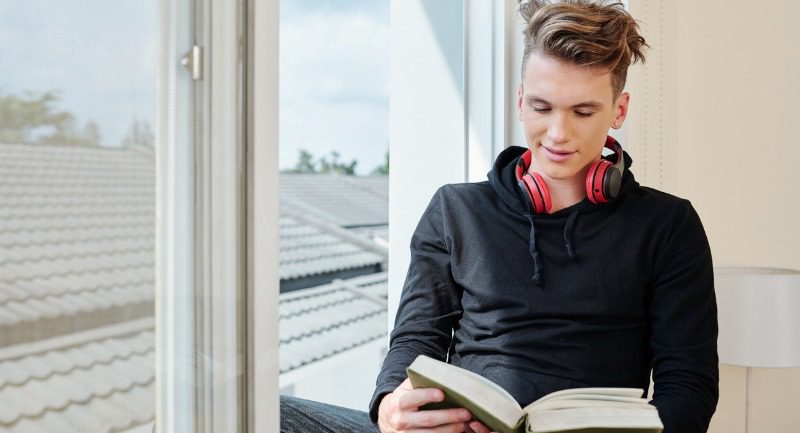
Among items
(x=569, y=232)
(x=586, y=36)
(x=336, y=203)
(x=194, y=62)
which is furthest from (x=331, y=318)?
(x=194, y=62)

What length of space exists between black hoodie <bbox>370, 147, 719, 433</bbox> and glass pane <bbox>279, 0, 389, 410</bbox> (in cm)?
207

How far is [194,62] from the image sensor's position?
1.18m

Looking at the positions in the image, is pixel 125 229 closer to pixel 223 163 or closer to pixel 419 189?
pixel 223 163

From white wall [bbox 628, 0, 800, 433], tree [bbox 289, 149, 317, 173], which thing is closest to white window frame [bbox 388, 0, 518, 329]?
white wall [bbox 628, 0, 800, 433]

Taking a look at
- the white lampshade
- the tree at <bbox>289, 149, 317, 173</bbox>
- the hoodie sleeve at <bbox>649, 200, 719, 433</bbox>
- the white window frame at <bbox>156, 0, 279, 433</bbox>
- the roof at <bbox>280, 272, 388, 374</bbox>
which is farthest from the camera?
the roof at <bbox>280, 272, 388, 374</bbox>

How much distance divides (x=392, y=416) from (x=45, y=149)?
0.68 m

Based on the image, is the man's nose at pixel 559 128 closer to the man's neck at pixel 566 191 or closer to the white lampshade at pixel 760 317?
the man's neck at pixel 566 191

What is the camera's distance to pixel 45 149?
36.4 inches

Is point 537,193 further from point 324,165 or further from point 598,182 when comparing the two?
point 324,165

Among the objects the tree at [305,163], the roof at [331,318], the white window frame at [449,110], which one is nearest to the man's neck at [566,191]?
the white window frame at [449,110]

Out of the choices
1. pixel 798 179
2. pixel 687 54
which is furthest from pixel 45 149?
pixel 798 179

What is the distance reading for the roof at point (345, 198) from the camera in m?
4.74

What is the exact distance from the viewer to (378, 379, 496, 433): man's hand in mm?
1156

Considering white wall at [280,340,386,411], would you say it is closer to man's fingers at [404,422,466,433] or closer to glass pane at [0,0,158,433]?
man's fingers at [404,422,466,433]
